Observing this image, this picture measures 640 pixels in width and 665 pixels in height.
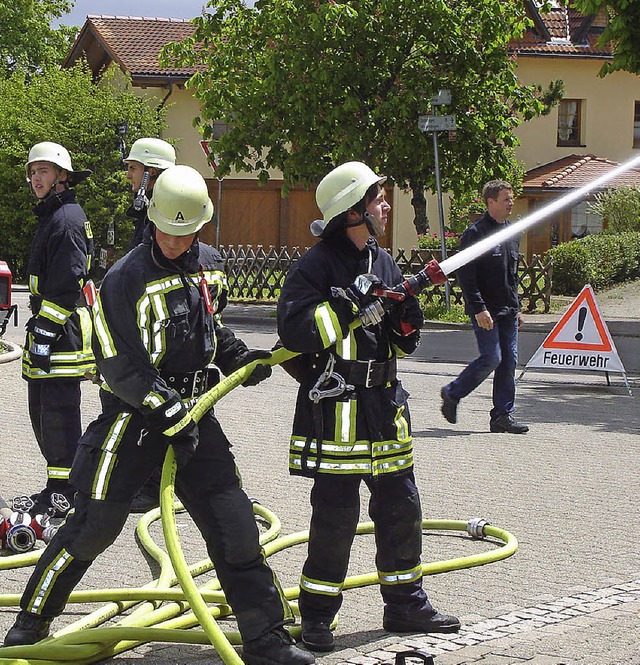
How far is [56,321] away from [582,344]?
7.98 meters

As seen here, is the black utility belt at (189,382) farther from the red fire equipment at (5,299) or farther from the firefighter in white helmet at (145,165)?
the red fire equipment at (5,299)

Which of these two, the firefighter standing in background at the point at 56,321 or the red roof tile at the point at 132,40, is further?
the red roof tile at the point at 132,40

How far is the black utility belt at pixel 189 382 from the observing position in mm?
4688

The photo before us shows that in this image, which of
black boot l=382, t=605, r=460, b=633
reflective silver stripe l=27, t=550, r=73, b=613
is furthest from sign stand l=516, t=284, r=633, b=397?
reflective silver stripe l=27, t=550, r=73, b=613

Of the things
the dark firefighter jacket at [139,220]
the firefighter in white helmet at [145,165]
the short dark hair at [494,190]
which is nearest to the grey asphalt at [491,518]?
the dark firefighter jacket at [139,220]

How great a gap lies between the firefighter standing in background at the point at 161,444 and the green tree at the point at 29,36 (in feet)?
158

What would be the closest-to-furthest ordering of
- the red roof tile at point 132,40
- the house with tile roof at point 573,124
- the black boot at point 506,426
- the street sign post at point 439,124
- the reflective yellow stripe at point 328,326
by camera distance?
the reflective yellow stripe at point 328,326 → the black boot at point 506,426 → the street sign post at point 439,124 → the red roof tile at point 132,40 → the house with tile roof at point 573,124

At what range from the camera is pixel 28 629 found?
182 inches

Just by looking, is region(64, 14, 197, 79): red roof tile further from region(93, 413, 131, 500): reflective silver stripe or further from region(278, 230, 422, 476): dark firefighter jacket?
region(93, 413, 131, 500): reflective silver stripe

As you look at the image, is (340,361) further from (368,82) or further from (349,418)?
(368,82)

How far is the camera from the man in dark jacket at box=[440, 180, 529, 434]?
9.98 m

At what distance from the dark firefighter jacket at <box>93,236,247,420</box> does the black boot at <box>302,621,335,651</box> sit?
107cm

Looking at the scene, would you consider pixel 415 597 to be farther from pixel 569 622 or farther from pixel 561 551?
pixel 561 551

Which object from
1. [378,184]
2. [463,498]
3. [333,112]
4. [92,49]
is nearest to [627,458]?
[463,498]
